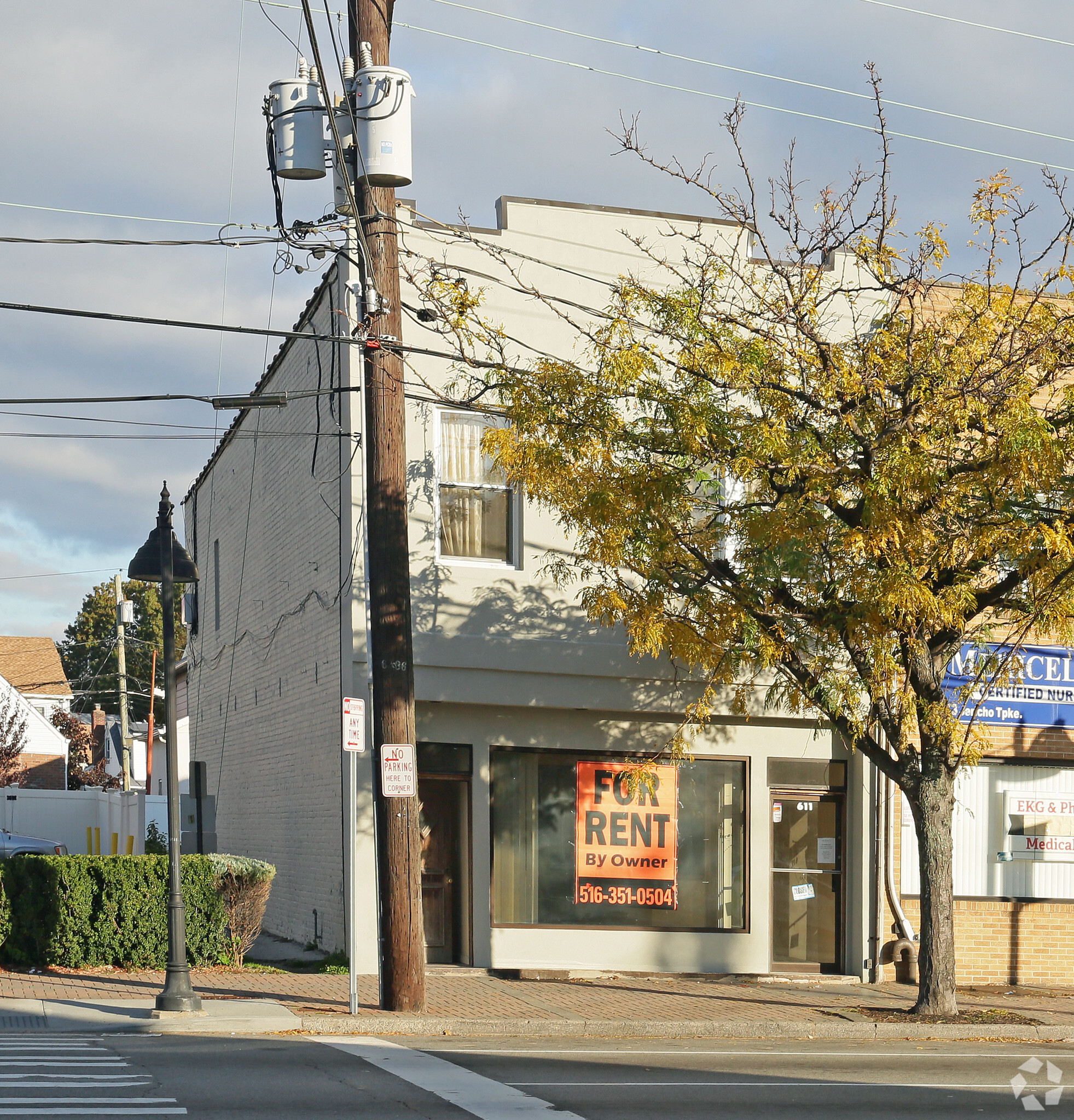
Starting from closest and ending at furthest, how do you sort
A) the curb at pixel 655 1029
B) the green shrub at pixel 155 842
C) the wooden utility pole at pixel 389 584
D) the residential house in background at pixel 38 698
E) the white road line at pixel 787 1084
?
the white road line at pixel 787 1084 < the curb at pixel 655 1029 < the wooden utility pole at pixel 389 584 < the green shrub at pixel 155 842 < the residential house in background at pixel 38 698

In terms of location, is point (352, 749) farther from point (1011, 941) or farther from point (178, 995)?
point (1011, 941)

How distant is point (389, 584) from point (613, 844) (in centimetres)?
528

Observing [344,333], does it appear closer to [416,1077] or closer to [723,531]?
[723,531]

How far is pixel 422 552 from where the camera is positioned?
15938mm

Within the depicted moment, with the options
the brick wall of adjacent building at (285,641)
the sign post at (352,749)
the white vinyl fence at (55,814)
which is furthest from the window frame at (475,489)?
the white vinyl fence at (55,814)

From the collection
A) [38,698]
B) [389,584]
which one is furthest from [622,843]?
[38,698]

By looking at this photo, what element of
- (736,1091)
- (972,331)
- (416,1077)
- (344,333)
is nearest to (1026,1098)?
(736,1091)

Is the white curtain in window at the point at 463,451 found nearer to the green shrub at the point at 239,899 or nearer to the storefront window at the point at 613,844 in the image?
the storefront window at the point at 613,844

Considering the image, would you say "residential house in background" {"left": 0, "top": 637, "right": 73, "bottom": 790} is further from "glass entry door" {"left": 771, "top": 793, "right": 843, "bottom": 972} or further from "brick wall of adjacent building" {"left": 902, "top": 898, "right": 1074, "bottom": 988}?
"brick wall of adjacent building" {"left": 902, "top": 898, "right": 1074, "bottom": 988}

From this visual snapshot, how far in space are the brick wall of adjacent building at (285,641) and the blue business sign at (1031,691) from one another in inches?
305

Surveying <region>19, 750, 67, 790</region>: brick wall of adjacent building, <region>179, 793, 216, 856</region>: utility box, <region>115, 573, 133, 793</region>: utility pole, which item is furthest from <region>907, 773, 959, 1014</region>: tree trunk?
<region>19, 750, 67, 790</region>: brick wall of adjacent building

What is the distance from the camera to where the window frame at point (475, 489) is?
16078 mm

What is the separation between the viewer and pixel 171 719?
1320cm

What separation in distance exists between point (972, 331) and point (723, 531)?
3074 millimetres
